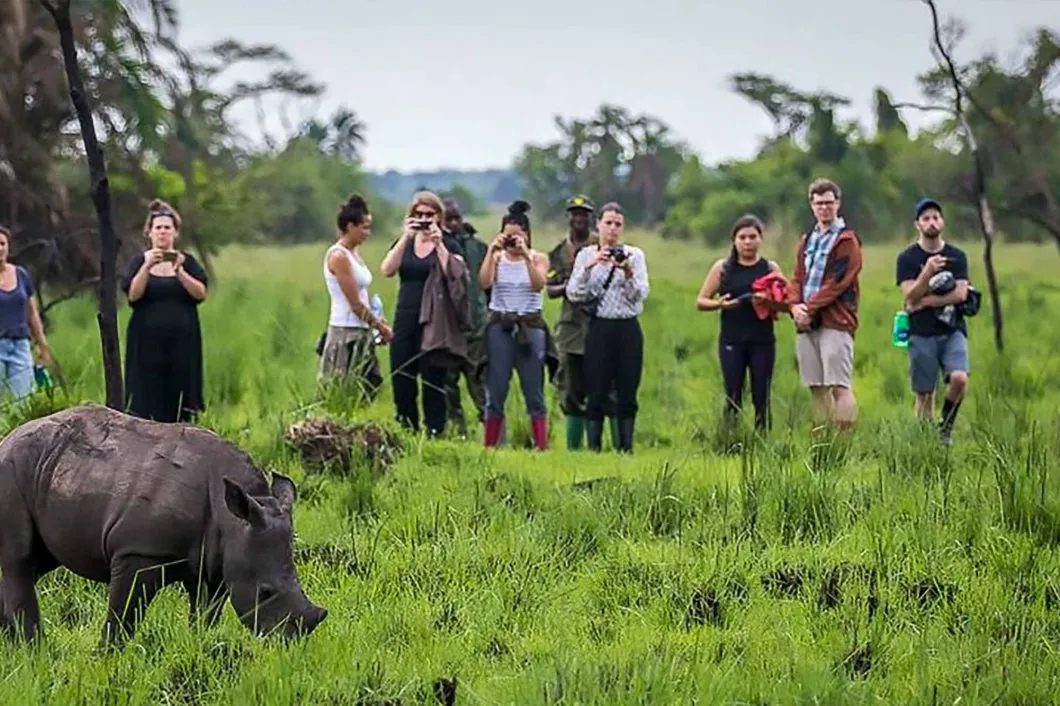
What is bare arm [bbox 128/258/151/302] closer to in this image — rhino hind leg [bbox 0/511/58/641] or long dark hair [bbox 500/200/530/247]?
long dark hair [bbox 500/200/530/247]

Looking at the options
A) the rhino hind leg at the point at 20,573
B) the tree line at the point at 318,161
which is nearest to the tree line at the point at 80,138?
the tree line at the point at 318,161

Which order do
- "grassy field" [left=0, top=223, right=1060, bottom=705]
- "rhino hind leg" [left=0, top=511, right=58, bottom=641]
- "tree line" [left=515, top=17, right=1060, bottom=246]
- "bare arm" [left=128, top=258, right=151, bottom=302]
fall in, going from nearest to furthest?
"grassy field" [left=0, top=223, right=1060, bottom=705] < "rhino hind leg" [left=0, top=511, right=58, bottom=641] < "bare arm" [left=128, top=258, right=151, bottom=302] < "tree line" [left=515, top=17, right=1060, bottom=246]

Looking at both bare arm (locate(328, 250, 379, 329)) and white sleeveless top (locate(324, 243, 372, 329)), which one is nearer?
bare arm (locate(328, 250, 379, 329))

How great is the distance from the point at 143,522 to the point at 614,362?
5643 millimetres

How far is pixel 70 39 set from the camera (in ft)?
26.6

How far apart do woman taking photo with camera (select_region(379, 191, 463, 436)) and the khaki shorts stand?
239 centimetres

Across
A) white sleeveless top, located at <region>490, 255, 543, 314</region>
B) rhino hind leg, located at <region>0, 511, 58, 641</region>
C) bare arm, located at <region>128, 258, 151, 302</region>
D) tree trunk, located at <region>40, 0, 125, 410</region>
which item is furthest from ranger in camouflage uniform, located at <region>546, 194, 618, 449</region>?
rhino hind leg, located at <region>0, 511, 58, 641</region>

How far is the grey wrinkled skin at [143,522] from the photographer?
5211 millimetres

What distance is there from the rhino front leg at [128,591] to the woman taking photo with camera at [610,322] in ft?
17.8

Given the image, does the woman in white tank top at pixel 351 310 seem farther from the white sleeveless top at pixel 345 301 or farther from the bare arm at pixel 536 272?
the bare arm at pixel 536 272

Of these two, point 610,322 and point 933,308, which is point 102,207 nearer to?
point 610,322

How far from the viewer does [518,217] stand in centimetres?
1069

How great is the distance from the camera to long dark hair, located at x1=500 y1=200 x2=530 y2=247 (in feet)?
34.9

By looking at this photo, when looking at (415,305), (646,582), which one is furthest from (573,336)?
(646,582)
